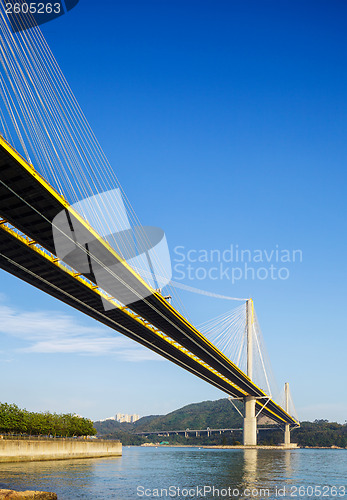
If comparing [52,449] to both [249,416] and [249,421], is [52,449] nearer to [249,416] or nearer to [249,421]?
[249,421]

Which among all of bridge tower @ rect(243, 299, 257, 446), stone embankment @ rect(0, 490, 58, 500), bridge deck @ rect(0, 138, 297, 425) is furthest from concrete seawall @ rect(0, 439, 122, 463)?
bridge tower @ rect(243, 299, 257, 446)

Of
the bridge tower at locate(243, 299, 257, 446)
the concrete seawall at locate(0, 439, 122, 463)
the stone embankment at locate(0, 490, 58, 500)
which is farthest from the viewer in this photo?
the bridge tower at locate(243, 299, 257, 446)

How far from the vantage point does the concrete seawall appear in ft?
137

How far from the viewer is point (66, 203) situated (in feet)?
95.1

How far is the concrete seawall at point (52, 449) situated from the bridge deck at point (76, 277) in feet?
45.2

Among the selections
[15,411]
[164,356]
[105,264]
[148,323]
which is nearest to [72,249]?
[105,264]

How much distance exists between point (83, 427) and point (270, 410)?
2146 inches

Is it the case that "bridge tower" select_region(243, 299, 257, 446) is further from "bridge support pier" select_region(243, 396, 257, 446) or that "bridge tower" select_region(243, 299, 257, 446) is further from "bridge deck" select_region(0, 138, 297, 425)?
"bridge deck" select_region(0, 138, 297, 425)

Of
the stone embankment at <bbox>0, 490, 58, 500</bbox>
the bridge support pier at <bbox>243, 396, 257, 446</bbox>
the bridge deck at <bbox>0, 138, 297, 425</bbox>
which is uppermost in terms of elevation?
the bridge deck at <bbox>0, 138, 297, 425</bbox>

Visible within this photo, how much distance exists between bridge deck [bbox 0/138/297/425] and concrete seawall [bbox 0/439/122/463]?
542 inches

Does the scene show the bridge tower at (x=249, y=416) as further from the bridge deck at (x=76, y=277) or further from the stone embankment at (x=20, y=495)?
the stone embankment at (x=20, y=495)

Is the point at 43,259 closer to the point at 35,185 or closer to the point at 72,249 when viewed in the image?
the point at 72,249

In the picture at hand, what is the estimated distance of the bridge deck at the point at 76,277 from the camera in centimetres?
2722

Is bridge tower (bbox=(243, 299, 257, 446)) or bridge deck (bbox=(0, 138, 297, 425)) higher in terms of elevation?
bridge deck (bbox=(0, 138, 297, 425))
